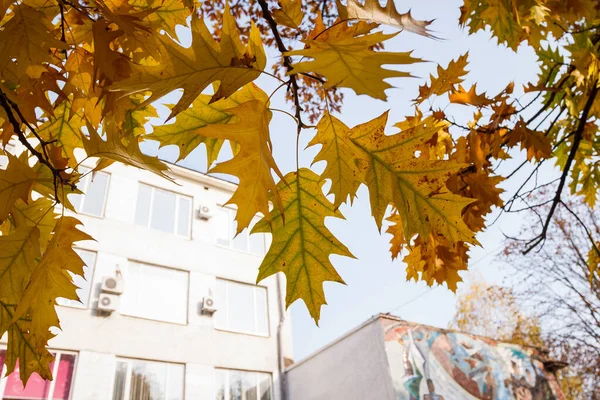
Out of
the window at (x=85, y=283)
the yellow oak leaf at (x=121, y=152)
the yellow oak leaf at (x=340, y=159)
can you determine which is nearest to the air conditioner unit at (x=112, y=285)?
the window at (x=85, y=283)

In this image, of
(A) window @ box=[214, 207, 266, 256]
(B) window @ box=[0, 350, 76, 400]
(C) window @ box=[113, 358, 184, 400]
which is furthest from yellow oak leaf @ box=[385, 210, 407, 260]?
(A) window @ box=[214, 207, 266, 256]

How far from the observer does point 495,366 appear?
9.83 meters

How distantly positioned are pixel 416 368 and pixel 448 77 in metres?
8.26

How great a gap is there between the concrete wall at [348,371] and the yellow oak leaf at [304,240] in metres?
8.23

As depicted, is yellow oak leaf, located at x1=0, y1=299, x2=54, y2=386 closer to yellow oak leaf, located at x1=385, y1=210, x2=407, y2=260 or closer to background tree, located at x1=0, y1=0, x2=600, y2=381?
background tree, located at x1=0, y1=0, x2=600, y2=381

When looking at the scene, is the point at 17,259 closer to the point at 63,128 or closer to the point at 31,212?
the point at 31,212

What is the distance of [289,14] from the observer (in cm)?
84

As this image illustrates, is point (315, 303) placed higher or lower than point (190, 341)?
lower

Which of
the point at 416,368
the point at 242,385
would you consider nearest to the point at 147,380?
the point at 242,385

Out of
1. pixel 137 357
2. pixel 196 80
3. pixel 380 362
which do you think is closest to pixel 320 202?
pixel 196 80

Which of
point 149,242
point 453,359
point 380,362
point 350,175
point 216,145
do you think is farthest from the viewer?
point 149,242

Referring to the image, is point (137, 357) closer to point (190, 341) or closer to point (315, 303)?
point (190, 341)

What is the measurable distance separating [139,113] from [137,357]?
8514 millimetres

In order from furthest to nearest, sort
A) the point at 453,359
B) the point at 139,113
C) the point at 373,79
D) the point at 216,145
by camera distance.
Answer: the point at 453,359, the point at 139,113, the point at 216,145, the point at 373,79
